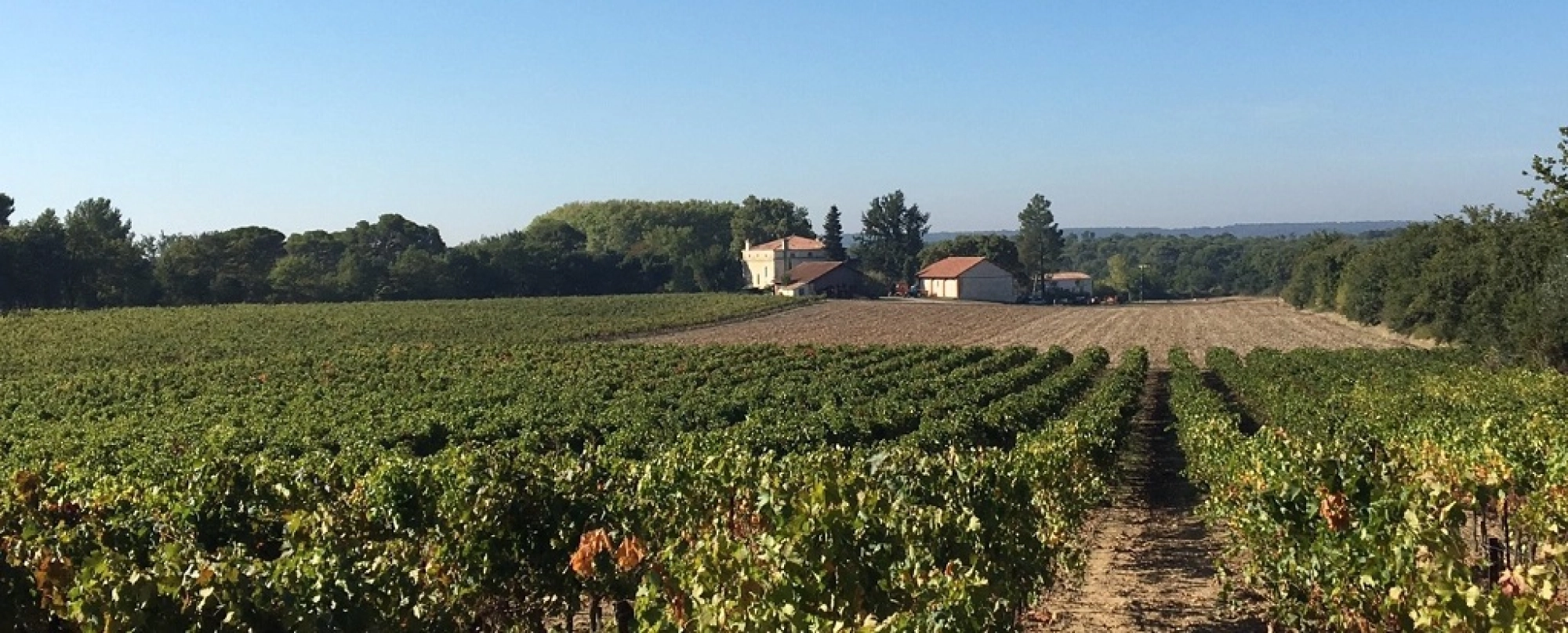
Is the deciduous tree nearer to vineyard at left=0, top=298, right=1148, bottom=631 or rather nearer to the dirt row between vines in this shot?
the dirt row between vines

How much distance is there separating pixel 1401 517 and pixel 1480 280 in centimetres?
4940

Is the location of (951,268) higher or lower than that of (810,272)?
lower

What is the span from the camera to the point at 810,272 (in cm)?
11362

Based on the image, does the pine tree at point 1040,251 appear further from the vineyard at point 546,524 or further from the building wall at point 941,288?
the vineyard at point 546,524

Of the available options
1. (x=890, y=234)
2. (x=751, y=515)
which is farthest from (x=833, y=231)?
(x=751, y=515)

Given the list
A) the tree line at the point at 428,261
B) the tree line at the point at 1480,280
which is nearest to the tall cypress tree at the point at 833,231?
the tree line at the point at 428,261

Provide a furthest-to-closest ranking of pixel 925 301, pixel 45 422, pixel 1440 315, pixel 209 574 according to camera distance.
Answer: pixel 925 301 < pixel 1440 315 < pixel 45 422 < pixel 209 574

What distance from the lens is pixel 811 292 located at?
359 ft

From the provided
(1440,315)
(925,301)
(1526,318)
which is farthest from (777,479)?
(925,301)

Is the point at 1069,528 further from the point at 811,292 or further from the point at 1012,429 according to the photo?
the point at 811,292

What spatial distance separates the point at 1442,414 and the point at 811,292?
3511 inches

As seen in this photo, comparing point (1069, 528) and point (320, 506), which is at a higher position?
point (320, 506)

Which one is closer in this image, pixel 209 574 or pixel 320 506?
pixel 209 574

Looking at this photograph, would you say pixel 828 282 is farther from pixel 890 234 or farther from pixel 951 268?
pixel 890 234
